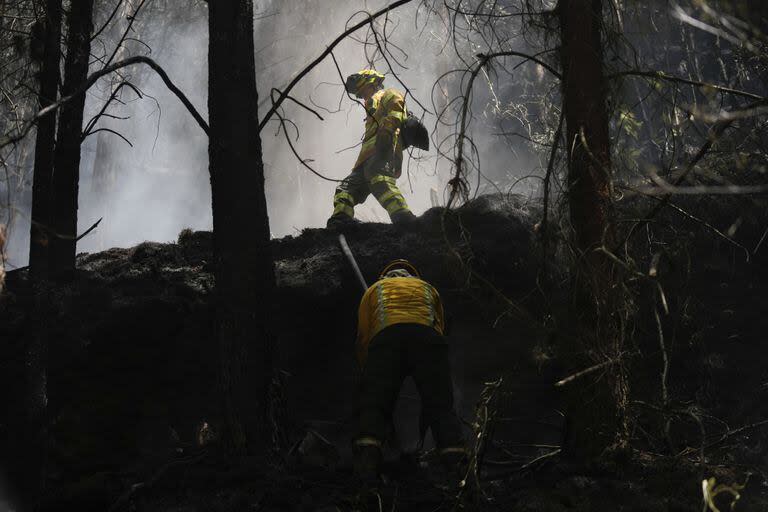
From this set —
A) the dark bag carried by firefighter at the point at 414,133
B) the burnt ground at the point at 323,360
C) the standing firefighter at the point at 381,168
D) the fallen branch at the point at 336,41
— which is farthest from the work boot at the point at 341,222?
the fallen branch at the point at 336,41

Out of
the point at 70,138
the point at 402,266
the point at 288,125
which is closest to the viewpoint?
the point at 402,266

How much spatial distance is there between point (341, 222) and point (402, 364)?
286 centimetres

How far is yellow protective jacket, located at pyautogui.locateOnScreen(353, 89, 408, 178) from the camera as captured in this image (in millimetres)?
7359

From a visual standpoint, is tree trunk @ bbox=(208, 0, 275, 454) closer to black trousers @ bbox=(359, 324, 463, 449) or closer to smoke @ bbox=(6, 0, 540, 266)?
black trousers @ bbox=(359, 324, 463, 449)

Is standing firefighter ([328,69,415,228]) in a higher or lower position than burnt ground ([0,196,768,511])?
higher

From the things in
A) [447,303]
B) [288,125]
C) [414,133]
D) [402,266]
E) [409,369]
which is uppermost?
[288,125]

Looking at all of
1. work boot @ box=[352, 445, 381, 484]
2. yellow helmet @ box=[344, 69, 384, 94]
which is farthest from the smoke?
work boot @ box=[352, 445, 381, 484]

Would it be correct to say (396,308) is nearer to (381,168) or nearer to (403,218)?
(403,218)

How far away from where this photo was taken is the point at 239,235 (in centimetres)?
455

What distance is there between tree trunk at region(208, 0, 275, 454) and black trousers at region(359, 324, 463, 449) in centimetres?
66

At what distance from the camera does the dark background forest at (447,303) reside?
148 inches

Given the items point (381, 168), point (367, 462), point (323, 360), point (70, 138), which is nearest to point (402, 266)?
point (323, 360)

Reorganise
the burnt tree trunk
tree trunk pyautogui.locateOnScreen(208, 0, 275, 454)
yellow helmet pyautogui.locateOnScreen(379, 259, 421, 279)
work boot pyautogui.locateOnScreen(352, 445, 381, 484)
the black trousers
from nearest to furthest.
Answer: the burnt tree trunk
work boot pyautogui.locateOnScreen(352, 445, 381, 484)
tree trunk pyautogui.locateOnScreen(208, 0, 275, 454)
the black trousers
yellow helmet pyautogui.locateOnScreen(379, 259, 421, 279)

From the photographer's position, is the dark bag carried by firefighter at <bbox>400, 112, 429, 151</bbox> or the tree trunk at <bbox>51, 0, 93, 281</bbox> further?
the dark bag carried by firefighter at <bbox>400, 112, 429, 151</bbox>
